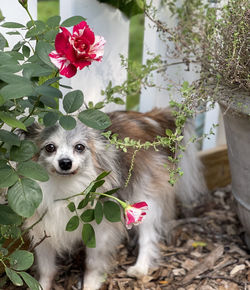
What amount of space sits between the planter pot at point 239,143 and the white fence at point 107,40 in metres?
0.28

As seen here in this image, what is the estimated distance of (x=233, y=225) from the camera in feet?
8.00

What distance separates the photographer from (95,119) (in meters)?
1.41

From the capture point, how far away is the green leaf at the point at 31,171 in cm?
129

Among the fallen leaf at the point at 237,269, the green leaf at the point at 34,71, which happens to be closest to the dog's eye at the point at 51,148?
the green leaf at the point at 34,71

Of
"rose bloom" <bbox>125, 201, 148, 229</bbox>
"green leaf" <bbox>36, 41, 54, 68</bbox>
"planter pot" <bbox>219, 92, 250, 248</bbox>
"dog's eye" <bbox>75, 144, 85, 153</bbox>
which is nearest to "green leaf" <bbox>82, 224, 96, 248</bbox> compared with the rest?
"rose bloom" <bbox>125, 201, 148, 229</bbox>

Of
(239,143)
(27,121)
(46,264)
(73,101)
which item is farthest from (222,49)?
(46,264)

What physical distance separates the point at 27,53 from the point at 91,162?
18.0 inches

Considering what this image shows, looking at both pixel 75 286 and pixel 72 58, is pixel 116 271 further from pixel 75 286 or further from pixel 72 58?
pixel 72 58

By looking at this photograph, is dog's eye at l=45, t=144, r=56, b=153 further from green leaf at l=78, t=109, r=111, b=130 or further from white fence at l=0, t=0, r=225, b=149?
white fence at l=0, t=0, r=225, b=149

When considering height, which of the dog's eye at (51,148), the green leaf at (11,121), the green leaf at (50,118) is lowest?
the dog's eye at (51,148)

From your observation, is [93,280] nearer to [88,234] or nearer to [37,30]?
[88,234]

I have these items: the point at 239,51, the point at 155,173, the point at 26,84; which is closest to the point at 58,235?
the point at 155,173

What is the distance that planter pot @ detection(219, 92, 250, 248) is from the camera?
1.77 metres

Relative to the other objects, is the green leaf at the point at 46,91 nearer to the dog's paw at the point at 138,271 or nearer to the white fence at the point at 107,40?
the white fence at the point at 107,40
